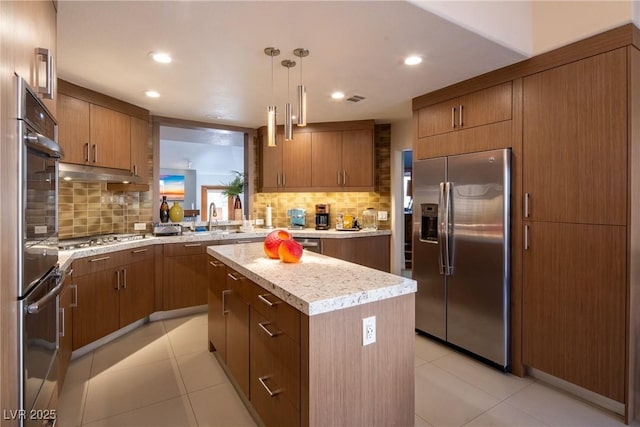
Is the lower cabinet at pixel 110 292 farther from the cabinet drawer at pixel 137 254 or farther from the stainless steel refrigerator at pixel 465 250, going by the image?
the stainless steel refrigerator at pixel 465 250

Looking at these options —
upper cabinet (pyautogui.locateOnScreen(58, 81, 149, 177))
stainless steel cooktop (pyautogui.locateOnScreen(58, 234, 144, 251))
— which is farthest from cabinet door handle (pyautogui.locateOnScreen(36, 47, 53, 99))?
stainless steel cooktop (pyautogui.locateOnScreen(58, 234, 144, 251))

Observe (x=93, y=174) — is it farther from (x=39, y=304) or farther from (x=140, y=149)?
(x=39, y=304)

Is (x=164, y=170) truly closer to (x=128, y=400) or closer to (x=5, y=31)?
(x=128, y=400)

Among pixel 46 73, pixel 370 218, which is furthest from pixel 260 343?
pixel 370 218

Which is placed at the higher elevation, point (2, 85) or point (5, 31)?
point (5, 31)

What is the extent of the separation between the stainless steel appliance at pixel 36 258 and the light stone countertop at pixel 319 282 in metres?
0.88

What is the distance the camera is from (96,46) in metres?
2.19

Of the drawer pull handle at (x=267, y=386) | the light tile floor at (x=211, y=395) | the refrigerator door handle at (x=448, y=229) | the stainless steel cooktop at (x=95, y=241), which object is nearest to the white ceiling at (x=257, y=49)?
the refrigerator door handle at (x=448, y=229)

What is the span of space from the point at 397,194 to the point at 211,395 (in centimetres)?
322

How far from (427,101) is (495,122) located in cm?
73

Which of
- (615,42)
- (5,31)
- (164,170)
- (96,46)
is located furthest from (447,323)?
(164,170)

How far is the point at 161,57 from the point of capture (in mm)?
2357

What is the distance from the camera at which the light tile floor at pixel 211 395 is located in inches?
78.6

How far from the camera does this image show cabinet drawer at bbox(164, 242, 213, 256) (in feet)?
11.7
